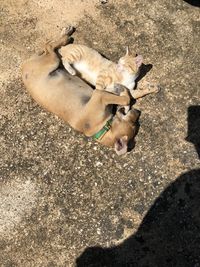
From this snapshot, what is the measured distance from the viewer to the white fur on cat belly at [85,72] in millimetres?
6387

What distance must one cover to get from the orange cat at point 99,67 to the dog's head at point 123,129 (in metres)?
0.39

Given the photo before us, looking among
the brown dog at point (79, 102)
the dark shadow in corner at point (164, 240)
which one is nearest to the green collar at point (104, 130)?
the brown dog at point (79, 102)

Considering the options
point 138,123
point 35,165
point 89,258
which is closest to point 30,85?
point 35,165

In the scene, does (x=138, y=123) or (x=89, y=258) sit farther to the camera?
(x=138, y=123)

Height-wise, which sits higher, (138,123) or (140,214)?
(138,123)

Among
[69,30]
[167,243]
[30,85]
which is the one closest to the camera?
[167,243]

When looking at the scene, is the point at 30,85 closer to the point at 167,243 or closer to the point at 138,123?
the point at 138,123

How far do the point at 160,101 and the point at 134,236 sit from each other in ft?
6.15

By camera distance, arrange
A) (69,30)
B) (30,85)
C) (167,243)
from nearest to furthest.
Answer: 1. (167,243)
2. (30,85)
3. (69,30)

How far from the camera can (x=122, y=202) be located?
237 inches

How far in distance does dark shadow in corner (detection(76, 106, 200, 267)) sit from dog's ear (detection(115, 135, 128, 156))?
0.77 m

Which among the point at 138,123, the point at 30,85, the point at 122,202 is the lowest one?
the point at 122,202

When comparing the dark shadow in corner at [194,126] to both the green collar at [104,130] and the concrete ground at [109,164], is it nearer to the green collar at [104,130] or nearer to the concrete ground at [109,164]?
the concrete ground at [109,164]

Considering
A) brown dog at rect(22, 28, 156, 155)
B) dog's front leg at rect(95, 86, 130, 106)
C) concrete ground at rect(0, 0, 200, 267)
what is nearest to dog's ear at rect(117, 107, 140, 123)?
brown dog at rect(22, 28, 156, 155)
